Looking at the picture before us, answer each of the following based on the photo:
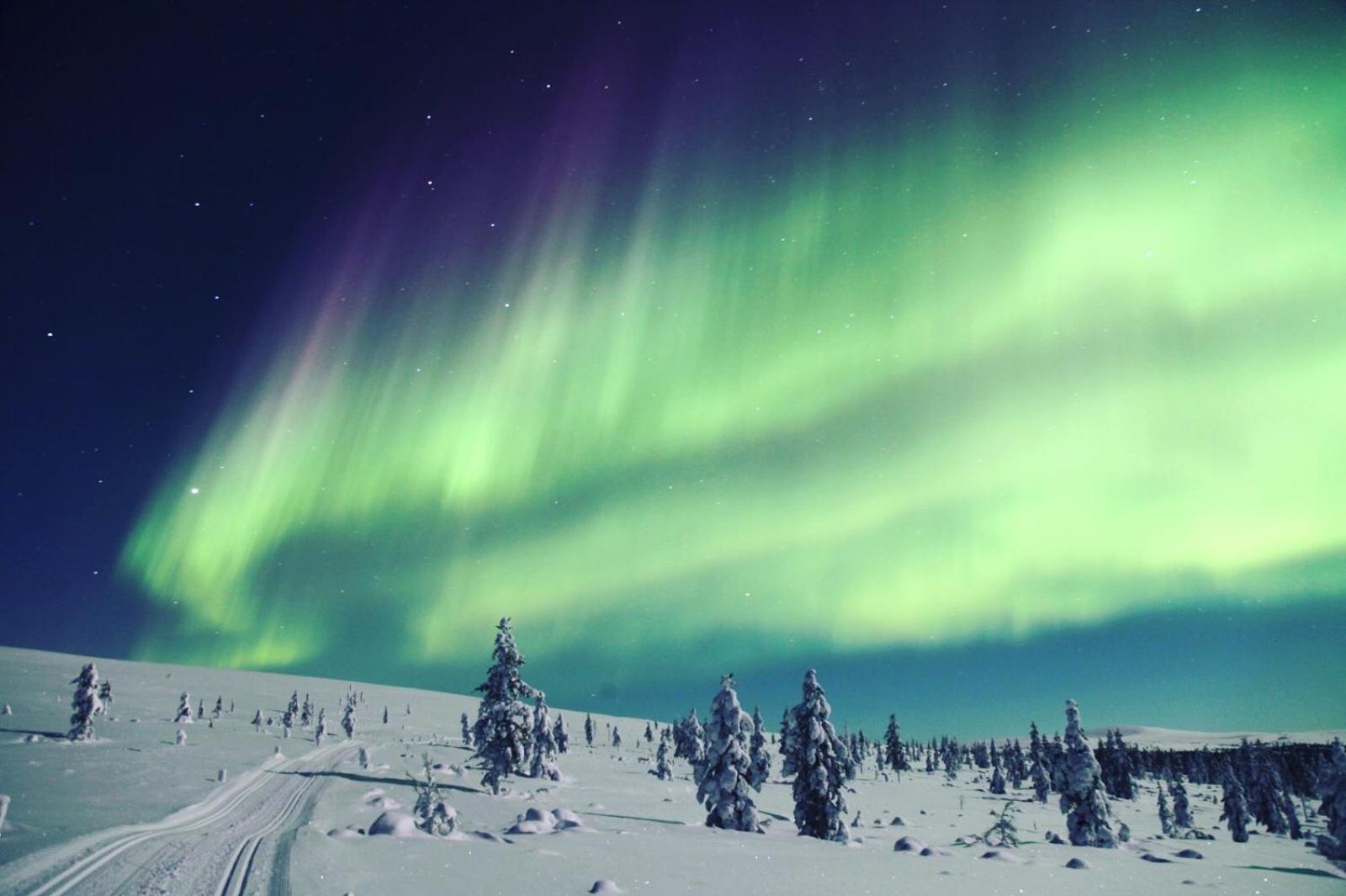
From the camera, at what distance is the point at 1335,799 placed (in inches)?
1965

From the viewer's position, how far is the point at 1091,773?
4831cm

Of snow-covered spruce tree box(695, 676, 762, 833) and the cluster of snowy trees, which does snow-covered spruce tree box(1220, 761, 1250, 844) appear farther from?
the cluster of snowy trees

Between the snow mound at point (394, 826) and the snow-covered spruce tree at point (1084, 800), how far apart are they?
47.0m

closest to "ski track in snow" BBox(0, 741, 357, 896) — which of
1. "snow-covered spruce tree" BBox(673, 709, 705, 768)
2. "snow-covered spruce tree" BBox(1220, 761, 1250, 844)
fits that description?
"snow-covered spruce tree" BBox(673, 709, 705, 768)

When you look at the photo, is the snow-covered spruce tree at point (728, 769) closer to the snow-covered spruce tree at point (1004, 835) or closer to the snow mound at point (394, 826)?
the snow-covered spruce tree at point (1004, 835)

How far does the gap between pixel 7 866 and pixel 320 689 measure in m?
199

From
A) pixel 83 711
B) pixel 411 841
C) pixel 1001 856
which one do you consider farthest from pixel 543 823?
pixel 83 711

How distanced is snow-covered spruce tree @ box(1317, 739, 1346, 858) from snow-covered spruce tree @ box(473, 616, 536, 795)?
60083 millimetres

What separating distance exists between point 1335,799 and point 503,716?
210 feet

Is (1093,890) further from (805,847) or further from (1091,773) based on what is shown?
(1091,773)

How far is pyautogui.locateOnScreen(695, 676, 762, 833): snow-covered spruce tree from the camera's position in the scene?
39.2m

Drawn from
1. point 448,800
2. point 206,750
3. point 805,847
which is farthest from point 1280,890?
point 206,750

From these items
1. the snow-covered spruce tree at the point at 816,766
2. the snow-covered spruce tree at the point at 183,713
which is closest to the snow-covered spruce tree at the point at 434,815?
the snow-covered spruce tree at the point at 816,766

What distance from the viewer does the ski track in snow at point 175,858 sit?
51.2ft
